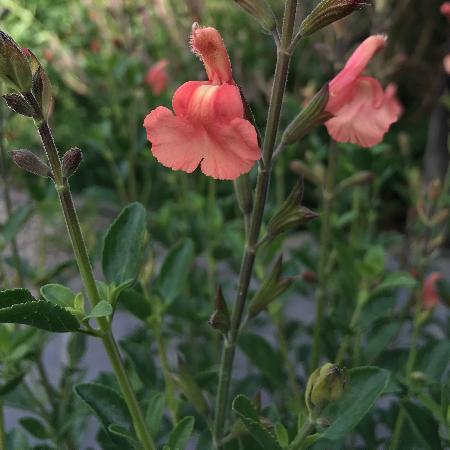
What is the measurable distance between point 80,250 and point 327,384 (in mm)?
245

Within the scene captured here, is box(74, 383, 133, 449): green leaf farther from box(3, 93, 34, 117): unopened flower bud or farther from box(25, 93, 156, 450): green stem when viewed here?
box(3, 93, 34, 117): unopened flower bud

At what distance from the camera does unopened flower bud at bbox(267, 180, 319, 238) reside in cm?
61

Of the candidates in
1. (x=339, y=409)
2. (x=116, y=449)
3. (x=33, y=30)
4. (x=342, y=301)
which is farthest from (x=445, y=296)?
(x=33, y=30)

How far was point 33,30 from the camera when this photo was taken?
334 cm

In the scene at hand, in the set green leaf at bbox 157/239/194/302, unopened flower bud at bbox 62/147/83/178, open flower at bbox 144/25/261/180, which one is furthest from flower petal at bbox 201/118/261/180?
green leaf at bbox 157/239/194/302

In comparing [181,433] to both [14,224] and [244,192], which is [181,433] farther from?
[14,224]

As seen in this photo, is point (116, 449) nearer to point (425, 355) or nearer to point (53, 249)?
point (425, 355)

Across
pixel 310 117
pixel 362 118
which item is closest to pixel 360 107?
pixel 362 118

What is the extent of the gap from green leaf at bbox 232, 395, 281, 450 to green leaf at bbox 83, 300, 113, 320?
0.15 m

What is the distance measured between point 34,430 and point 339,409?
0.49 meters

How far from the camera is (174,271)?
891mm

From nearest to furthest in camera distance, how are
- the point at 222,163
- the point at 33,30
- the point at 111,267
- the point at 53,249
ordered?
1. the point at 222,163
2. the point at 111,267
3. the point at 53,249
4. the point at 33,30

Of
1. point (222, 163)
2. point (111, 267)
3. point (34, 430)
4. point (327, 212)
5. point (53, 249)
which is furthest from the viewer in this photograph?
point (53, 249)

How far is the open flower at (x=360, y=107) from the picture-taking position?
663 mm
